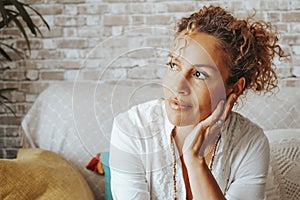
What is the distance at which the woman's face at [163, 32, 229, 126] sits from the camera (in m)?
1.25

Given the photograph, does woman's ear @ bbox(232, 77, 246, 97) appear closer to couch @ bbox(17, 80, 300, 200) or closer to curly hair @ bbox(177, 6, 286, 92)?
curly hair @ bbox(177, 6, 286, 92)

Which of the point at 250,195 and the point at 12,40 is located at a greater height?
the point at 12,40

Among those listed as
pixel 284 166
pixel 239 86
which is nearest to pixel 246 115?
pixel 284 166

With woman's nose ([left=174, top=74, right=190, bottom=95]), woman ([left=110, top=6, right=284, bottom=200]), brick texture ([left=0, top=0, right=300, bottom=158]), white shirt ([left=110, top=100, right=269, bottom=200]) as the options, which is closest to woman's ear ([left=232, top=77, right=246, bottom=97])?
woman ([left=110, top=6, right=284, bottom=200])

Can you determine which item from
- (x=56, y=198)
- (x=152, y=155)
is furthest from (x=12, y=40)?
(x=152, y=155)

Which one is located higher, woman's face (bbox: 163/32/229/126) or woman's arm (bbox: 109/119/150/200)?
woman's face (bbox: 163/32/229/126)

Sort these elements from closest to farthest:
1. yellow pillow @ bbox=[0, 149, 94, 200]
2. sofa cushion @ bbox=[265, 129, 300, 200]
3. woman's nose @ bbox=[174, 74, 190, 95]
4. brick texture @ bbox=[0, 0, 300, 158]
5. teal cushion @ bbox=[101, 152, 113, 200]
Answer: woman's nose @ bbox=[174, 74, 190, 95] → yellow pillow @ bbox=[0, 149, 94, 200] → sofa cushion @ bbox=[265, 129, 300, 200] → teal cushion @ bbox=[101, 152, 113, 200] → brick texture @ bbox=[0, 0, 300, 158]

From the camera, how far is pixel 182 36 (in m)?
1.35

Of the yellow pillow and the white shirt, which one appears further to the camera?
the yellow pillow

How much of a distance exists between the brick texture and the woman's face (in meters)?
1.10

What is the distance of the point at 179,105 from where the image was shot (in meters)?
1.29

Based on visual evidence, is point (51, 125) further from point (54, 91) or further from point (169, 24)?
point (169, 24)

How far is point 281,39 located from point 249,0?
24cm

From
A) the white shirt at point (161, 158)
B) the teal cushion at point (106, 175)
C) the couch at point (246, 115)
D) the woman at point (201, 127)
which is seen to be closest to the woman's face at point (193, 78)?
the woman at point (201, 127)
